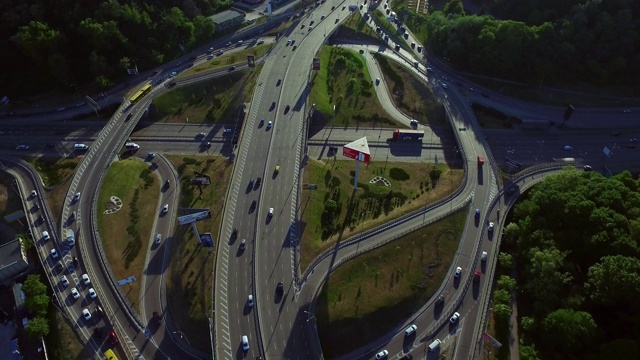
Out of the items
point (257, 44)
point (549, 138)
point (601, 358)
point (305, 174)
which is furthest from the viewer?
point (257, 44)

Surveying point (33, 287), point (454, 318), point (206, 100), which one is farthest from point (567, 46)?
point (33, 287)

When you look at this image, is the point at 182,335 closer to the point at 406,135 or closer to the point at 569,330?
the point at 569,330

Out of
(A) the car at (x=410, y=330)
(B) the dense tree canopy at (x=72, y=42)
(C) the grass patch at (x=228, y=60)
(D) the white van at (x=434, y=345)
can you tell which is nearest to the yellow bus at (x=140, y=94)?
(B) the dense tree canopy at (x=72, y=42)

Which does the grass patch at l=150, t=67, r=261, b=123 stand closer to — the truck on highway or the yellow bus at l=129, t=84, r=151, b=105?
the yellow bus at l=129, t=84, r=151, b=105

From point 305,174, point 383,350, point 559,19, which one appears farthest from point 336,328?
point 559,19

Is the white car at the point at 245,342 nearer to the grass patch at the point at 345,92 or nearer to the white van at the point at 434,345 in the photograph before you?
the white van at the point at 434,345

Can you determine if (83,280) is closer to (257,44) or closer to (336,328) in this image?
(336,328)
